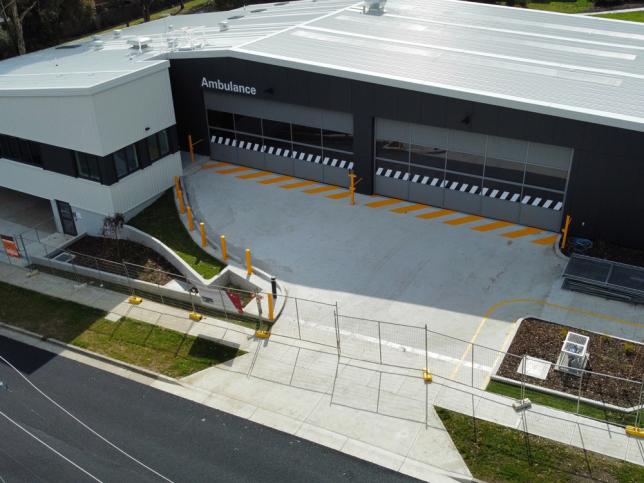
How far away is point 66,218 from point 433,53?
18210 mm

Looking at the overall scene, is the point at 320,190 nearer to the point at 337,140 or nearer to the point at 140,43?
the point at 337,140

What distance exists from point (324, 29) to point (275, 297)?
52.6 ft

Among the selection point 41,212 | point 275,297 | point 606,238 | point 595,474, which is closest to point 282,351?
→ point 275,297

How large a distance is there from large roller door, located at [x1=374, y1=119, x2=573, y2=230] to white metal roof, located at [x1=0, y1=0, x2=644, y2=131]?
210 cm

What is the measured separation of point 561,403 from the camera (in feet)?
62.7

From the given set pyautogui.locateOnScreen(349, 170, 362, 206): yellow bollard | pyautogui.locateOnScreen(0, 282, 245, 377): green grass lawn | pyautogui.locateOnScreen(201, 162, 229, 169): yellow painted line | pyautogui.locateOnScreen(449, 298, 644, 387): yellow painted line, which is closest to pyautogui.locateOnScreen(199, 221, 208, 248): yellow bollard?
pyautogui.locateOnScreen(0, 282, 245, 377): green grass lawn

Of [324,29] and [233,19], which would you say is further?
[233,19]

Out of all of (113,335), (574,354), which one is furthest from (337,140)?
(574,354)

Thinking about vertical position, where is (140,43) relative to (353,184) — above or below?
above

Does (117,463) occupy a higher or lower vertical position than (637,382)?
lower

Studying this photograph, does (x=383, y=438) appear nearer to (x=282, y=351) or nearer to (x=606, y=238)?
→ (x=282, y=351)

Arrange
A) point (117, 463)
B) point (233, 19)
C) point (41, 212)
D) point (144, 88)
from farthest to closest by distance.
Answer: point (233, 19), point (41, 212), point (144, 88), point (117, 463)

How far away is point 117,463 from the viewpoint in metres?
18.1

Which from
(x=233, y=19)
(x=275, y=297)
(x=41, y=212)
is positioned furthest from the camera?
(x=233, y=19)
